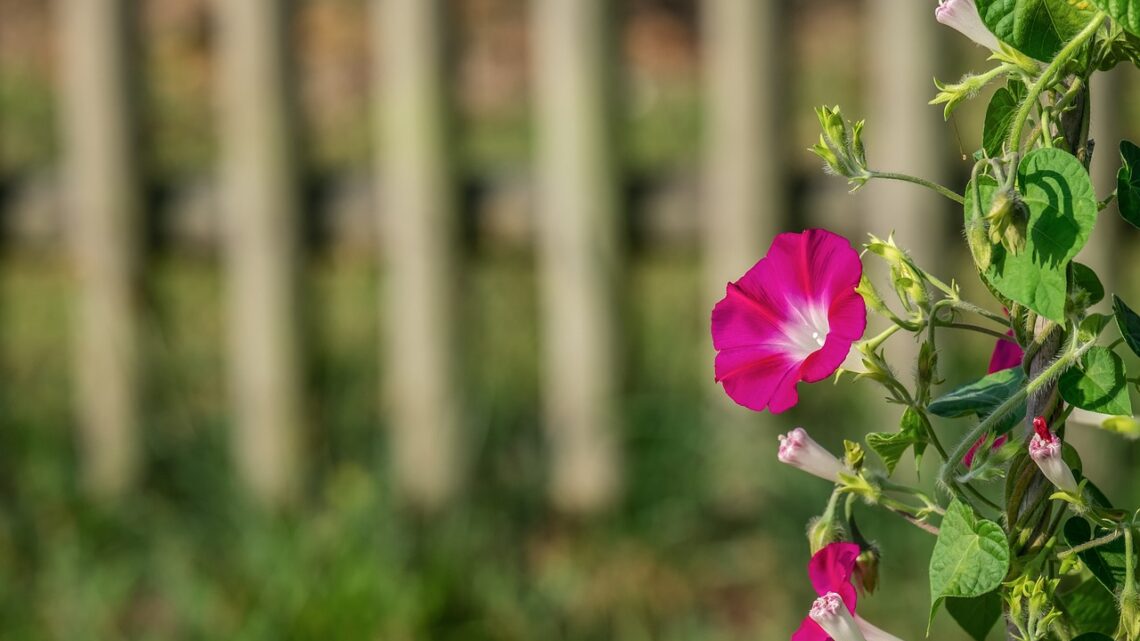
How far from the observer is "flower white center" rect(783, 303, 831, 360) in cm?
56

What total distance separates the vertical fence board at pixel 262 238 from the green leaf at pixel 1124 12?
2236 millimetres

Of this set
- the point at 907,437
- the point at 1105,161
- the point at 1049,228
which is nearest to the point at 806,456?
the point at 907,437

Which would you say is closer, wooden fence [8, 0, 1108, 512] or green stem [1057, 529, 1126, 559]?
green stem [1057, 529, 1126, 559]

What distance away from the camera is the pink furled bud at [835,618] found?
19.9 inches

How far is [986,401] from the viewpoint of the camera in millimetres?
529

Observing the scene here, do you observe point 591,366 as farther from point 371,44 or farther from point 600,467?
point 371,44

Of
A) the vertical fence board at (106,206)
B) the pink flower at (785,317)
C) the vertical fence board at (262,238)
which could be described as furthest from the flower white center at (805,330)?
the vertical fence board at (106,206)

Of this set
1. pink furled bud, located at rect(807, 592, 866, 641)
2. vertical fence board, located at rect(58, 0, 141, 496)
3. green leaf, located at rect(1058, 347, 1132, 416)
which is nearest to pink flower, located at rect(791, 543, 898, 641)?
pink furled bud, located at rect(807, 592, 866, 641)

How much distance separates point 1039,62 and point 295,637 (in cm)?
185

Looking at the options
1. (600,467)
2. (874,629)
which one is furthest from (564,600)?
(874,629)

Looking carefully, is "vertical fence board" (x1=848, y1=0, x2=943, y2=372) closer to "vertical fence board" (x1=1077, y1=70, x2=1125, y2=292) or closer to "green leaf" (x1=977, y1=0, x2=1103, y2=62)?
"vertical fence board" (x1=1077, y1=70, x2=1125, y2=292)

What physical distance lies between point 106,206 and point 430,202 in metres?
0.66

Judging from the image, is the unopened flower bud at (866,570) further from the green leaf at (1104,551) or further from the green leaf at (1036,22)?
the green leaf at (1036,22)

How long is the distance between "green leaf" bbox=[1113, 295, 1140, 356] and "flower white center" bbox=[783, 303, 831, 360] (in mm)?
110
